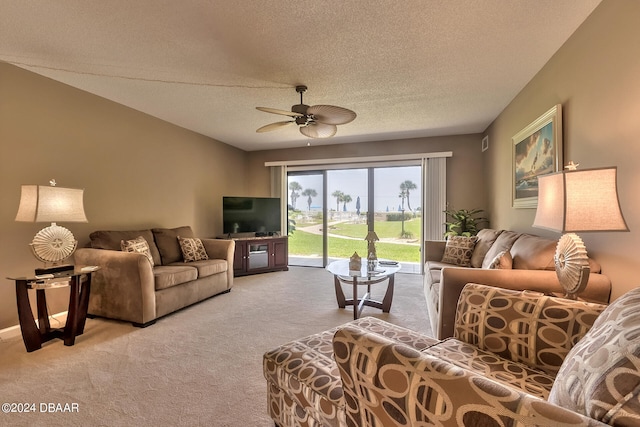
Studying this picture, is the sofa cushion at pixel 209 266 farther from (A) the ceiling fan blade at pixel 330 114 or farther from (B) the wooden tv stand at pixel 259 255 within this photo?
(A) the ceiling fan blade at pixel 330 114

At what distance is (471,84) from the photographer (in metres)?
2.98

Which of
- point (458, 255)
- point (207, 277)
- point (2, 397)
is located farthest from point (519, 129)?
point (2, 397)

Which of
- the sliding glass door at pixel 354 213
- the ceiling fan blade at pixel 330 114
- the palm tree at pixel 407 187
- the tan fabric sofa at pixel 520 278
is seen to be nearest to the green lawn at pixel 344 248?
the sliding glass door at pixel 354 213

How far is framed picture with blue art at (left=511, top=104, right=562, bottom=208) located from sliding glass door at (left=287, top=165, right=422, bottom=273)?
6.77 ft

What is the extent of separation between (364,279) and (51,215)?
286 cm

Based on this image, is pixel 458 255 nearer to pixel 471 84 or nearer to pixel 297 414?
pixel 471 84

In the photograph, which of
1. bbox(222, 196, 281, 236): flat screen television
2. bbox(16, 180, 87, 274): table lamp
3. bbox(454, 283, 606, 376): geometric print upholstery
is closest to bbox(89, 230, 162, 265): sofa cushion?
bbox(16, 180, 87, 274): table lamp

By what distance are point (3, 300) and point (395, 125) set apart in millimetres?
4960

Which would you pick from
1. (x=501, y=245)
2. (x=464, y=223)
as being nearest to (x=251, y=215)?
(x=464, y=223)

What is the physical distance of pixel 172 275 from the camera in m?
3.09

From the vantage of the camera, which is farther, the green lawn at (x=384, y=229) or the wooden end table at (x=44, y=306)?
the green lawn at (x=384, y=229)

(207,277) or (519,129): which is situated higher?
(519,129)

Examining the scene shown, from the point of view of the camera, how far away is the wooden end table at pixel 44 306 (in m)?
2.29

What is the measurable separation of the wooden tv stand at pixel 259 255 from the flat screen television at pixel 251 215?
275 mm
